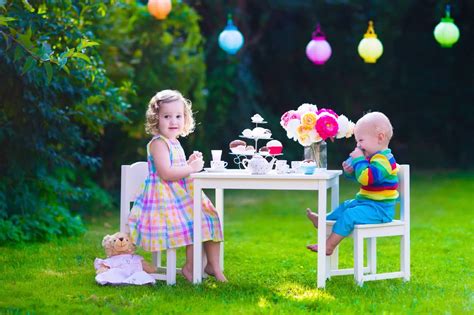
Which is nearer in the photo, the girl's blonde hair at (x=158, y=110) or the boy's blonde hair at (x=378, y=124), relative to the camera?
the boy's blonde hair at (x=378, y=124)

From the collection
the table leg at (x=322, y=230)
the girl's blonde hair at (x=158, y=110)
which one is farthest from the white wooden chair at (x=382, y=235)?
the girl's blonde hair at (x=158, y=110)

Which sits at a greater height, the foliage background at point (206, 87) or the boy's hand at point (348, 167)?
the foliage background at point (206, 87)

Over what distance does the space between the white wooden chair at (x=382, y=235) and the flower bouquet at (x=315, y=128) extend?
1.48ft

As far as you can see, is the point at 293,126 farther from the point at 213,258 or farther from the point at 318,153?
the point at 213,258

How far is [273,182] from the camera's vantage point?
5.45m

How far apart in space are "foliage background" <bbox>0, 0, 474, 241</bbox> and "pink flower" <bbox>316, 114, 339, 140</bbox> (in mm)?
2498

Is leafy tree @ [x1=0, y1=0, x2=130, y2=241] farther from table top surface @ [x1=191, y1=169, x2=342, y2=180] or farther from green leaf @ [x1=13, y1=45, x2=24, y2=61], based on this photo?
table top surface @ [x1=191, y1=169, x2=342, y2=180]

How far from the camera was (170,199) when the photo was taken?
5.69 m

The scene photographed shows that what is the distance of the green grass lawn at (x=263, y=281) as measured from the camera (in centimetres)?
496

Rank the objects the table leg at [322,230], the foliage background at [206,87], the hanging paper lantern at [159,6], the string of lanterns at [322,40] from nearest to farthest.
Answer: the table leg at [322,230] → the foliage background at [206,87] → the string of lanterns at [322,40] → the hanging paper lantern at [159,6]

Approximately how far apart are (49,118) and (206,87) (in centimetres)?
631

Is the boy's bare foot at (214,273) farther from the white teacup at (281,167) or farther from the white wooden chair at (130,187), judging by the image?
the white teacup at (281,167)

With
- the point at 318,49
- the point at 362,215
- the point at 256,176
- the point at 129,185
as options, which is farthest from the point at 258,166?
the point at 318,49

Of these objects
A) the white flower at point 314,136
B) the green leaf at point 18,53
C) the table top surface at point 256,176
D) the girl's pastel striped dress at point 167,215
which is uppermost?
the green leaf at point 18,53
